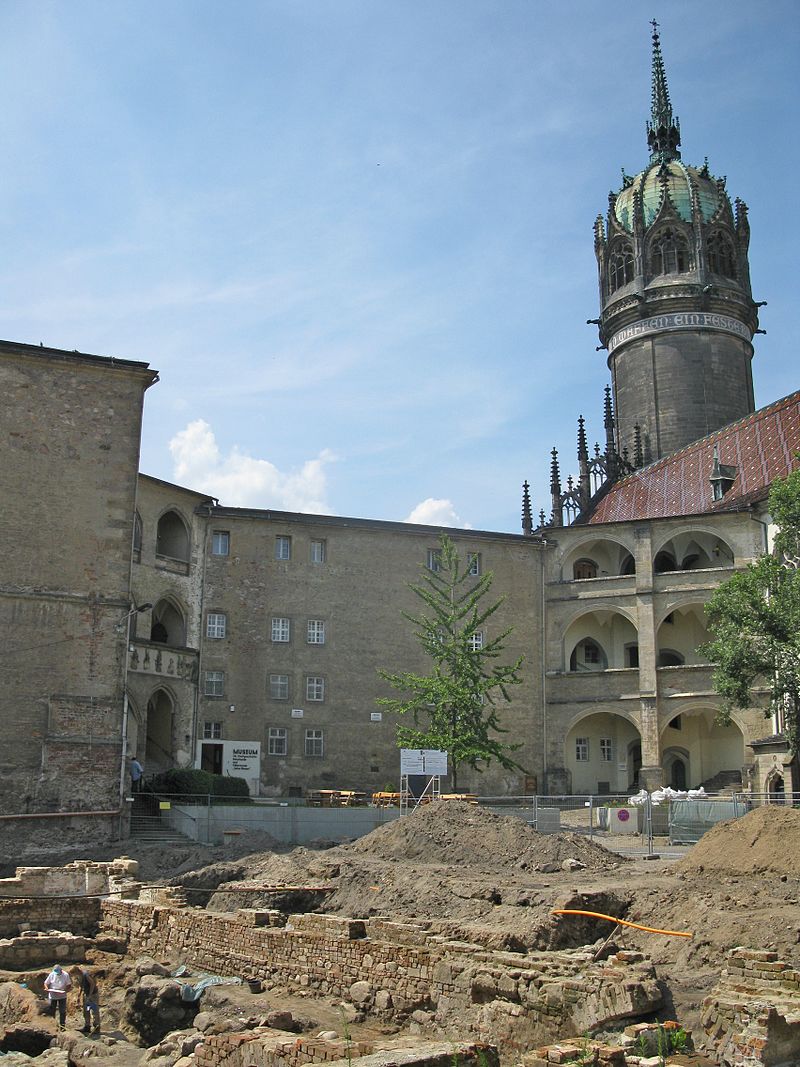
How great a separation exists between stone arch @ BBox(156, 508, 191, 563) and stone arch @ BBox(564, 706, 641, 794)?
18254 millimetres

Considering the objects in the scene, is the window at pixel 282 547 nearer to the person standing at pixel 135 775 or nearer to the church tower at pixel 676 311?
the person standing at pixel 135 775

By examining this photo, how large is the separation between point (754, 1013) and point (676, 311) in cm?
5347

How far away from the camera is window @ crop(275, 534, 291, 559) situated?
151 feet

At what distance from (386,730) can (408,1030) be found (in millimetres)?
30966

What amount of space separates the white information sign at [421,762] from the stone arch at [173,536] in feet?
48.2

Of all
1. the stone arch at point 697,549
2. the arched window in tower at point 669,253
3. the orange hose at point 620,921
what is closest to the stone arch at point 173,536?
the stone arch at point 697,549

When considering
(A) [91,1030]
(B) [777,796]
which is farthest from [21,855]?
(B) [777,796]

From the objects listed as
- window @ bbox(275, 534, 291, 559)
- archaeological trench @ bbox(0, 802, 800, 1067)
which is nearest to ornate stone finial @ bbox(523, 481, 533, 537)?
window @ bbox(275, 534, 291, 559)

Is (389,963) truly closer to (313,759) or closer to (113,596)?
(113,596)

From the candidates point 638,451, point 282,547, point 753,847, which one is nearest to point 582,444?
point 638,451

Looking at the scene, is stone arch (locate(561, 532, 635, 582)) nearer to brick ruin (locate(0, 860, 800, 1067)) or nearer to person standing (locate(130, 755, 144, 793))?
person standing (locate(130, 755, 144, 793))

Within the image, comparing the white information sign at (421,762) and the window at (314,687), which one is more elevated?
the window at (314,687)

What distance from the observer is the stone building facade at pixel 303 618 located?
33.2m

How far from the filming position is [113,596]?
3394 cm
